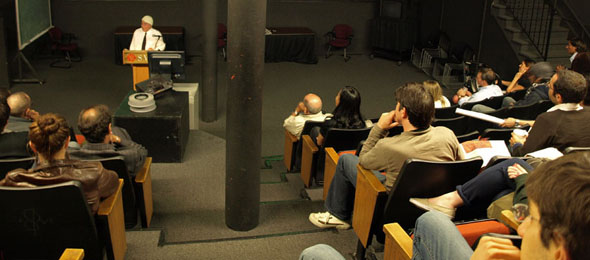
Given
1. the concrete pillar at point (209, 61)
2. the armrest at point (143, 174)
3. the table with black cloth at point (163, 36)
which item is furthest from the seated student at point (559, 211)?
the table with black cloth at point (163, 36)

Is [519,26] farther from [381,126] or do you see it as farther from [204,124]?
[381,126]

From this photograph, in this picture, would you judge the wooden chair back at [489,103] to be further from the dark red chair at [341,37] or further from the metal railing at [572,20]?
the dark red chair at [341,37]

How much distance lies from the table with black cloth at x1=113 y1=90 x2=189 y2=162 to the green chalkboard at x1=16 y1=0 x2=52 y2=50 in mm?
3675

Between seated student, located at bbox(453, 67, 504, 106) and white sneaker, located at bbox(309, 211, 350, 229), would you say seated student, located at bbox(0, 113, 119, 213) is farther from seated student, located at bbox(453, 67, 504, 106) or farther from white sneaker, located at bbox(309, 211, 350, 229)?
seated student, located at bbox(453, 67, 504, 106)

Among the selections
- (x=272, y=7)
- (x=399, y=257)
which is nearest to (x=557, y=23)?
(x=272, y=7)

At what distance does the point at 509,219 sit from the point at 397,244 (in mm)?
523

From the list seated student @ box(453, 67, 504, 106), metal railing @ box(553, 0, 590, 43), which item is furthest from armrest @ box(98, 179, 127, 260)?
metal railing @ box(553, 0, 590, 43)

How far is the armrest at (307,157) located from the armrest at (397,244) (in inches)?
80.7

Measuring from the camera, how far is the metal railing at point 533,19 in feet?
31.1

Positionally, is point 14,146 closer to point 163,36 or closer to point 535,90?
Answer: point 535,90

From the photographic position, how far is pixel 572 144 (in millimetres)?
3873

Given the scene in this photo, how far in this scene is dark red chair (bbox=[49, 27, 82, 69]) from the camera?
10.2 metres

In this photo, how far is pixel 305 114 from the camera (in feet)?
17.7

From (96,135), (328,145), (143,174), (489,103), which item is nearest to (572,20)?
(489,103)
